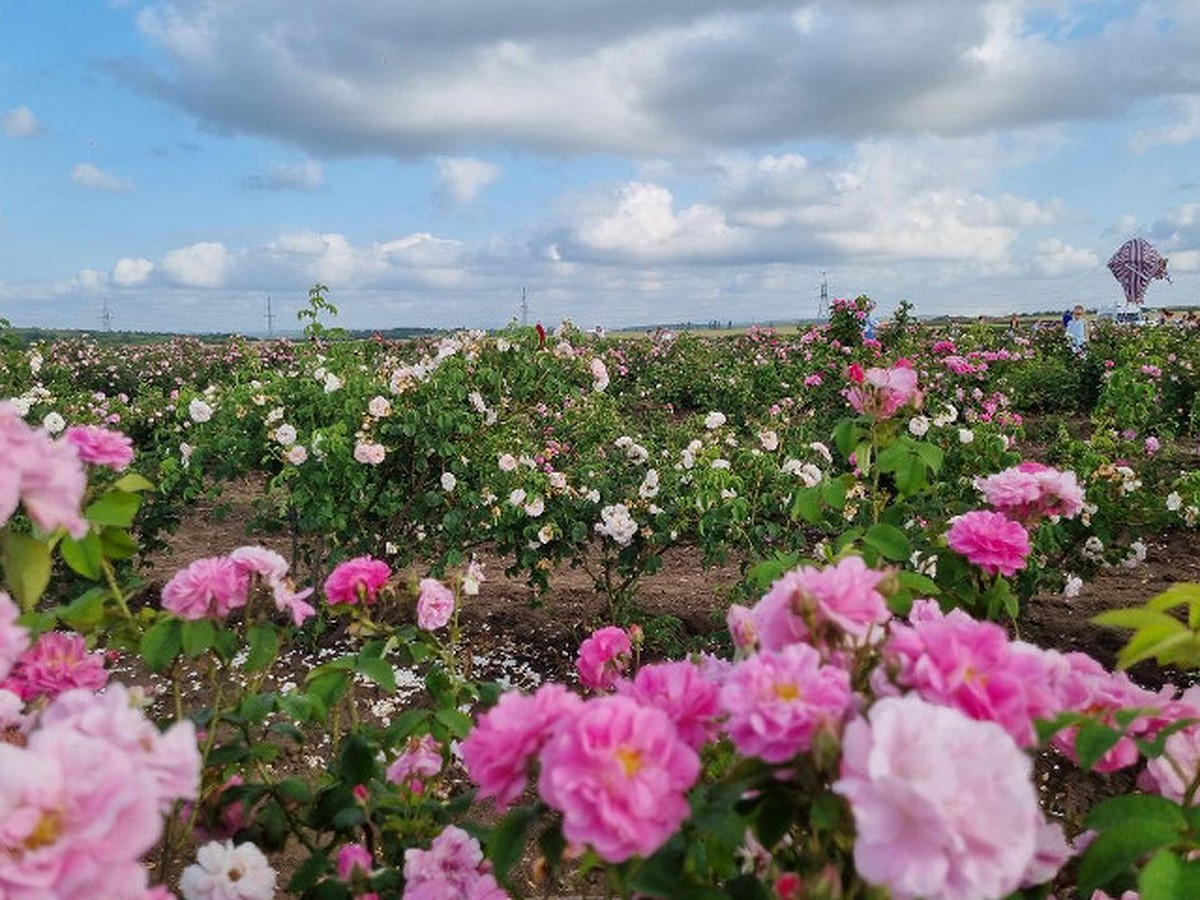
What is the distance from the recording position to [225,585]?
55.0 inches

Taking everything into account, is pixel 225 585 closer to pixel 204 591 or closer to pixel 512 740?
pixel 204 591

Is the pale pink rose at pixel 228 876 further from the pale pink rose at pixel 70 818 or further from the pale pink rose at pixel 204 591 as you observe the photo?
the pale pink rose at pixel 70 818

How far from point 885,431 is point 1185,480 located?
369 cm

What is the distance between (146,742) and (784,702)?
0.50 metres

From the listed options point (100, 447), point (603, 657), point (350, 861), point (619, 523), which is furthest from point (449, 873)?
point (619, 523)

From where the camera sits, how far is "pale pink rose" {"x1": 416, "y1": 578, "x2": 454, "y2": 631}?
1.63 m

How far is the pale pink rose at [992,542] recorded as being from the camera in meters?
1.69

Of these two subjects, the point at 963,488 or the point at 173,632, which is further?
the point at 963,488

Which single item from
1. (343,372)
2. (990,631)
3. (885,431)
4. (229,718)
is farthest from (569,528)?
(990,631)

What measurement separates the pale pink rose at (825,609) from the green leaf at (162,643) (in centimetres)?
87

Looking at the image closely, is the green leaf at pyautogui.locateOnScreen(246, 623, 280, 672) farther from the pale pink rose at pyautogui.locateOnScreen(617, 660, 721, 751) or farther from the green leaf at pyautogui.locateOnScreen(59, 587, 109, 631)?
the pale pink rose at pyautogui.locateOnScreen(617, 660, 721, 751)

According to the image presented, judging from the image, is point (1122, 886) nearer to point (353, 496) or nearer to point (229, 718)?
point (229, 718)

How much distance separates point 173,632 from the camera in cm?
144

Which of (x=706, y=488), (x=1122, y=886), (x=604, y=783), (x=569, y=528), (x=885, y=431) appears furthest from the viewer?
(x=569, y=528)
